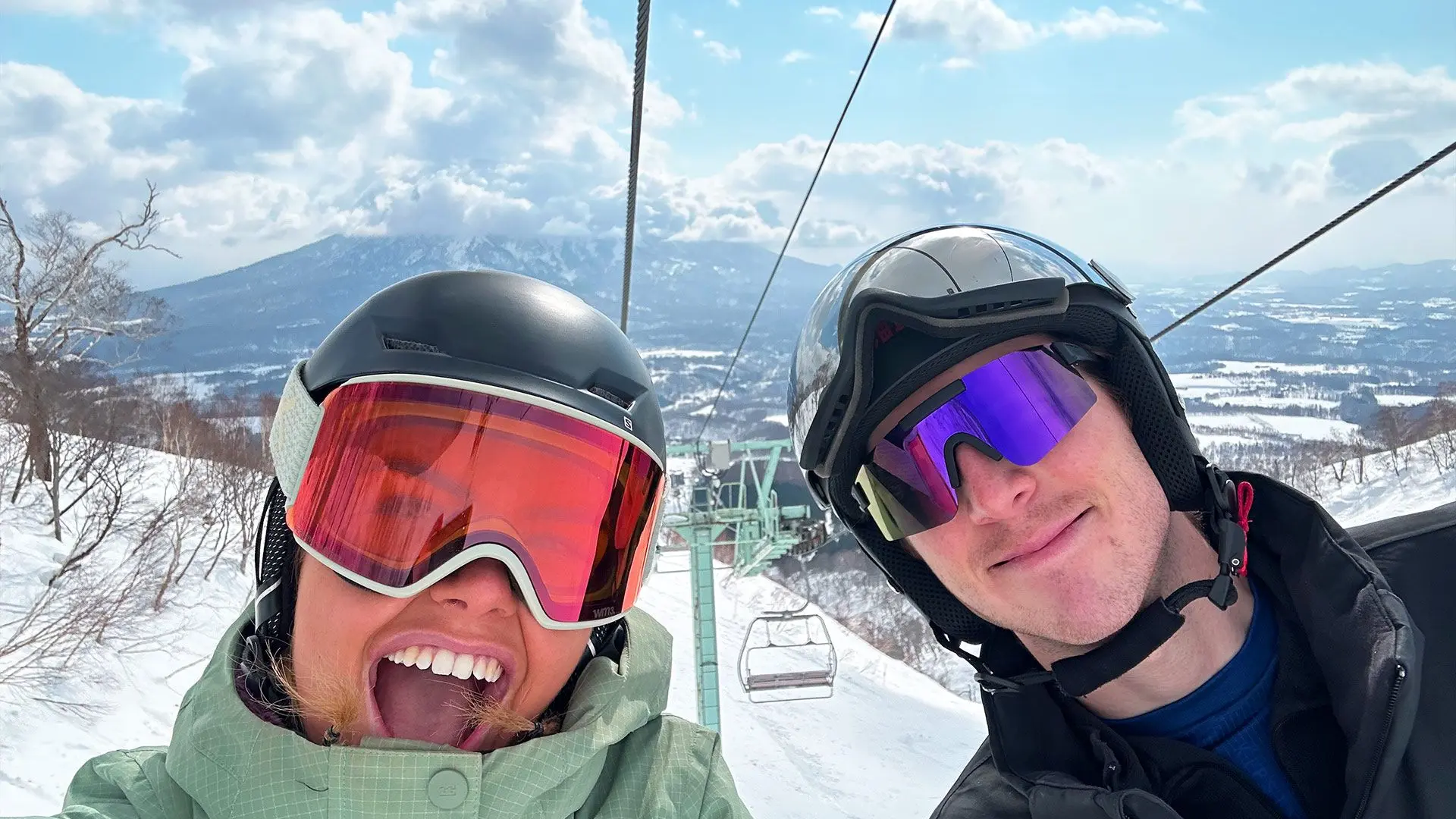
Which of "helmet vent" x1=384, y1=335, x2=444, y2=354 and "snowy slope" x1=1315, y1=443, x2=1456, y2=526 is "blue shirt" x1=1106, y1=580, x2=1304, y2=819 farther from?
"snowy slope" x1=1315, y1=443, x2=1456, y2=526

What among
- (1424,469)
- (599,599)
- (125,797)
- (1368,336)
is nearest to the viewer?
(125,797)

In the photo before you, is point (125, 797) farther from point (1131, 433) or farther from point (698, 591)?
point (698, 591)

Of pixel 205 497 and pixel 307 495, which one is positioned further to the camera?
pixel 205 497

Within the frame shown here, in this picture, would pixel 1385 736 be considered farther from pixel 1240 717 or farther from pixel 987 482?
pixel 987 482

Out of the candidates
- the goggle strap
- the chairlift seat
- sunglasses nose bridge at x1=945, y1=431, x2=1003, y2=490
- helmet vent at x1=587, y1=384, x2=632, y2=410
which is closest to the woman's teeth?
the goggle strap

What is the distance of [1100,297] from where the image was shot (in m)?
2.05

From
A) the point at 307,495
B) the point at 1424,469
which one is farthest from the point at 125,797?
the point at 1424,469

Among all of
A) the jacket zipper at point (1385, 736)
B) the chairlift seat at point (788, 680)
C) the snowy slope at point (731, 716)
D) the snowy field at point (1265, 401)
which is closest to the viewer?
the jacket zipper at point (1385, 736)

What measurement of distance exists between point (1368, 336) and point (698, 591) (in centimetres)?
18689

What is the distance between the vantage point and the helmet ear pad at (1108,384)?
1.92 m

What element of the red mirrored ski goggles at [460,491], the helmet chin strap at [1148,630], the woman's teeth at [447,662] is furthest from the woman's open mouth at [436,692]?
the helmet chin strap at [1148,630]

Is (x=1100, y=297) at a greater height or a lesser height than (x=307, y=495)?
greater

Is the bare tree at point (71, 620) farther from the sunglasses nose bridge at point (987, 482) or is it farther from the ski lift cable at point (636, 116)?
the sunglasses nose bridge at point (987, 482)

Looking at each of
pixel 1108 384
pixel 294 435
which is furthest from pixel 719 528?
pixel 294 435
